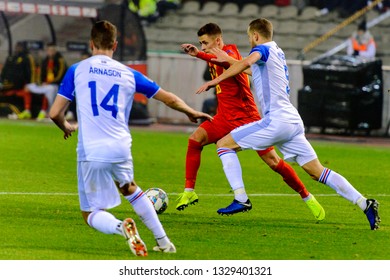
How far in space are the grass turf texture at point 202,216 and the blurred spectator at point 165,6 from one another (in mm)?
15764

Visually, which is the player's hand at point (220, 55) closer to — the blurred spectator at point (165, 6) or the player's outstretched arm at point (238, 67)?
the player's outstretched arm at point (238, 67)

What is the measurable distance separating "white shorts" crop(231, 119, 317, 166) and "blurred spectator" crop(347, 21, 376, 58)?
61.1ft

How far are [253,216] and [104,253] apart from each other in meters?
3.15

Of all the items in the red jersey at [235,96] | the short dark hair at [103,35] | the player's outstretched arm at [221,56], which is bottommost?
the red jersey at [235,96]

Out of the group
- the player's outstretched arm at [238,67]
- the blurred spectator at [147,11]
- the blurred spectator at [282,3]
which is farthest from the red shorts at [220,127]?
the blurred spectator at [147,11]

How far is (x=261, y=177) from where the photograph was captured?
16734 millimetres

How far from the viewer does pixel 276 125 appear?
1122 cm

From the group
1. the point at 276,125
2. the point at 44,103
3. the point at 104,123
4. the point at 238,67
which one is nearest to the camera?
the point at 104,123

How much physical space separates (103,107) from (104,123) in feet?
0.42

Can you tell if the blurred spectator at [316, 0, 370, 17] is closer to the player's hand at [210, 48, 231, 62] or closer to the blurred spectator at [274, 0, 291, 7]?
the blurred spectator at [274, 0, 291, 7]

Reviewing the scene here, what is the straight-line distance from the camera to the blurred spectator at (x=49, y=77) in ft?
88.6

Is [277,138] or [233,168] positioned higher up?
[277,138]

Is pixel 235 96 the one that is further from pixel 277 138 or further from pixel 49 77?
pixel 49 77

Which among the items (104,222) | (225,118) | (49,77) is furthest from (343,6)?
(104,222)
